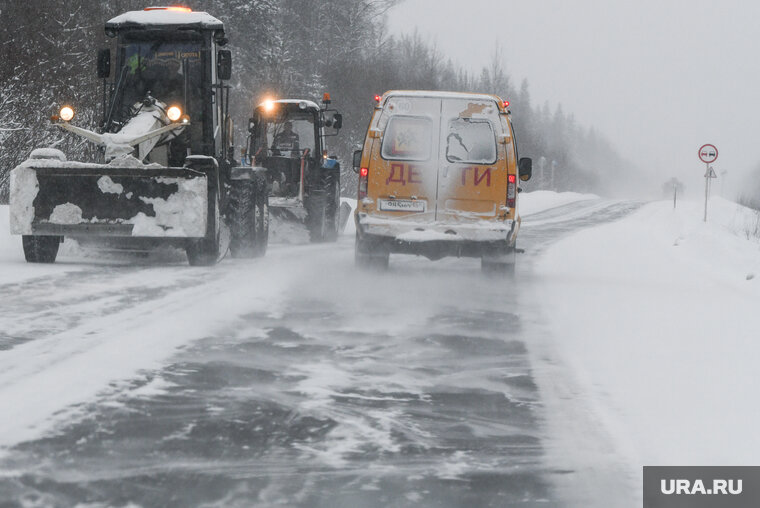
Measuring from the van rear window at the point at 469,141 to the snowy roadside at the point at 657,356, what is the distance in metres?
1.64

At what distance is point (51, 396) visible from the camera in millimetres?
5023

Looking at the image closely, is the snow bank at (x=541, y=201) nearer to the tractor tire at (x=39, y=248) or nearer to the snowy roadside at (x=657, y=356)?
the snowy roadside at (x=657, y=356)

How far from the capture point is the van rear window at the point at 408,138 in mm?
11844

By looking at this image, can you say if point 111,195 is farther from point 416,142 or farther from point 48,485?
point 48,485

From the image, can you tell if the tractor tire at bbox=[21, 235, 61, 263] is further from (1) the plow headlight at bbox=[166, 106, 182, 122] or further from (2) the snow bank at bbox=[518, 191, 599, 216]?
(2) the snow bank at bbox=[518, 191, 599, 216]

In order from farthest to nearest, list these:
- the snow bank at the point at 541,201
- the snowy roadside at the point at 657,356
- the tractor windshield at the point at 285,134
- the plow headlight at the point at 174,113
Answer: the snow bank at the point at 541,201
the tractor windshield at the point at 285,134
the plow headlight at the point at 174,113
the snowy roadside at the point at 657,356

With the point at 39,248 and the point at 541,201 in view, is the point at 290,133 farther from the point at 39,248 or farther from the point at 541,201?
the point at 541,201

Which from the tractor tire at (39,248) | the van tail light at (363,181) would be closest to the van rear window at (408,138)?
the van tail light at (363,181)

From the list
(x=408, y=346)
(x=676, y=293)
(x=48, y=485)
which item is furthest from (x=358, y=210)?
(x=48, y=485)

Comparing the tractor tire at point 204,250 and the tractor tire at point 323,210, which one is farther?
the tractor tire at point 323,210

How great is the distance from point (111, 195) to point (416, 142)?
3.55 meters

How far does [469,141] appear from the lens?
38.8ft

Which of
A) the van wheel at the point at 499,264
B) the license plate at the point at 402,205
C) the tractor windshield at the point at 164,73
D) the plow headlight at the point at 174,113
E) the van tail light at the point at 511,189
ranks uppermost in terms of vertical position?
the tractor windshield at the point at 164,73

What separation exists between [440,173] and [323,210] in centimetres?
689
